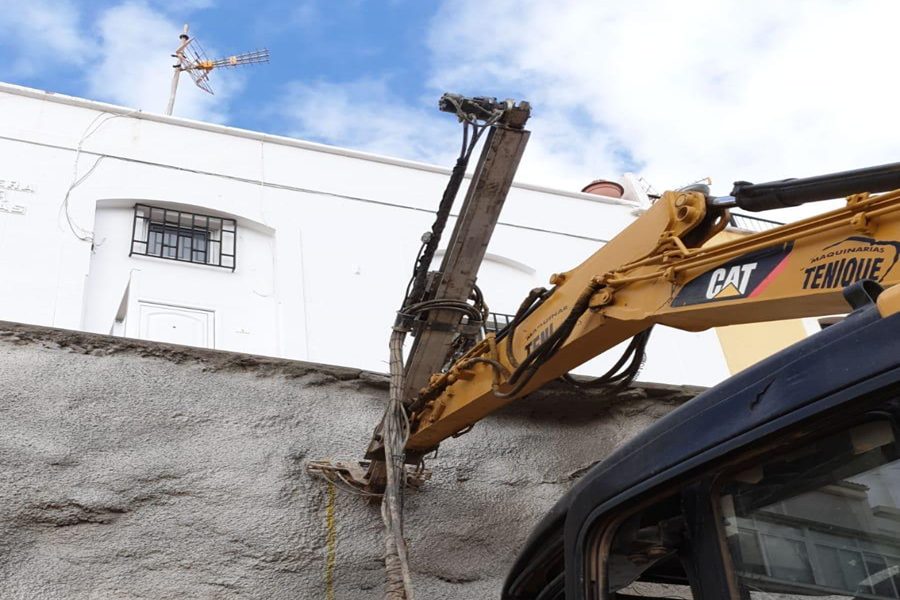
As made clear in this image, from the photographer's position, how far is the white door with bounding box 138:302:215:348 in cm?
1059

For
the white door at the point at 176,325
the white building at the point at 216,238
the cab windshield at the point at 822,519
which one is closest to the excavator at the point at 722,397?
the cab windshield at the point at 822,519

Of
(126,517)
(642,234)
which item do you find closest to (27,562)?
(126,517)

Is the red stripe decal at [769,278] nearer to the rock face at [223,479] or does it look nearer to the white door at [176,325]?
the rock face at [223,479]

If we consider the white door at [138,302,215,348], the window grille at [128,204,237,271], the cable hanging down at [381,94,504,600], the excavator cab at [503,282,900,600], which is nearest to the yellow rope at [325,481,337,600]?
the cable hanging down at [381,94,504,600]

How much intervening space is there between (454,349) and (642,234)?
1.76 meters

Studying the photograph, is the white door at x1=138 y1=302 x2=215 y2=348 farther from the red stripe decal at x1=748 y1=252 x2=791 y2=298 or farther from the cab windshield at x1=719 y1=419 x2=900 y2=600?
the cab windshield at x1=719 y1=419 x2=900 y2=600

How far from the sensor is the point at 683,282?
4000mm

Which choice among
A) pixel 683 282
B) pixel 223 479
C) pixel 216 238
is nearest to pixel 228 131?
pixel 216 238

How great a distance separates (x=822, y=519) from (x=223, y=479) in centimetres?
445

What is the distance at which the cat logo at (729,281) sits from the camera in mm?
3704

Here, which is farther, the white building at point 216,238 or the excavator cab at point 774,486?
the white building at point 216,238

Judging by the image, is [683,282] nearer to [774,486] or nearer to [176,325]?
[774,486]

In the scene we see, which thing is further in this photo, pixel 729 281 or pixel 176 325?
pixel 176 325

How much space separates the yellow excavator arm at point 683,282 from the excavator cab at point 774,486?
0.81 meters
